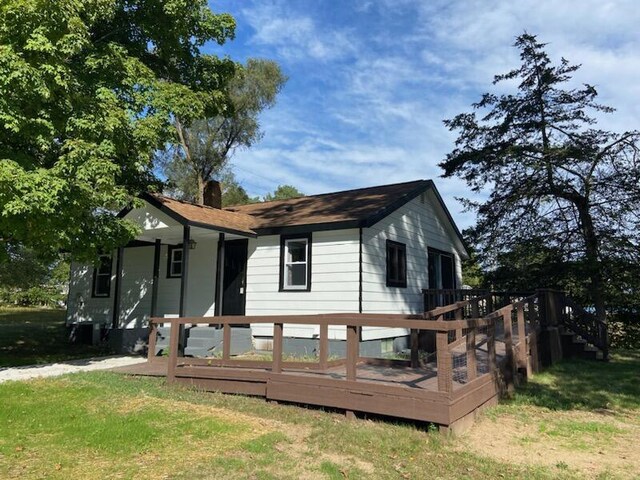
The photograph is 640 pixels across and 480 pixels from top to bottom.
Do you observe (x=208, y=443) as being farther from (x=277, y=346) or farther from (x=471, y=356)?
(x=471, y=356)

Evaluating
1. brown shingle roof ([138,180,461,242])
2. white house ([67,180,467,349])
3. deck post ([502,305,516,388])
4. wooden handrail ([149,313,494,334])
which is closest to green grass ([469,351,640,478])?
deck post ([502,305,516,388])

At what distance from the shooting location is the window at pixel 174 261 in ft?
45.1

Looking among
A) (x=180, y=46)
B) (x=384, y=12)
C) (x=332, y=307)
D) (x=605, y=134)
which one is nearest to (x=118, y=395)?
(x=332, y=307)

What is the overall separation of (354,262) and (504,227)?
7.84 metres

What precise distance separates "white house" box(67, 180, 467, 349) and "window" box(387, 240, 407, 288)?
1.1 inches

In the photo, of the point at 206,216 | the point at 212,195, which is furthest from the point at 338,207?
the point at 212,195

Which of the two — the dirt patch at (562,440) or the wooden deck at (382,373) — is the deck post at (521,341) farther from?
the dirt patch at (562,440)

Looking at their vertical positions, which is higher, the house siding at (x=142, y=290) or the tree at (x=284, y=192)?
the tree at (x=284, y=192)

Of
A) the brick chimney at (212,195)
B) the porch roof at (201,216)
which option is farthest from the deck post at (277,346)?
the brick chimney at (212,195)

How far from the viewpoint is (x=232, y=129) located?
26.7 metres

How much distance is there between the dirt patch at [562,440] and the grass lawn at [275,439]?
0.04ft

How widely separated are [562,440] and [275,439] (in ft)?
10.3

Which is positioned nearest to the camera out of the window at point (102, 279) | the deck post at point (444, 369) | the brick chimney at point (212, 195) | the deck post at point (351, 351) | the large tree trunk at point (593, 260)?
the deck post at point (444, 369)

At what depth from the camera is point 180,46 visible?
11469 millimetres
